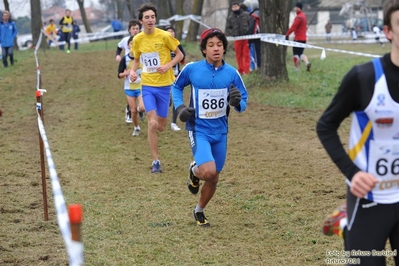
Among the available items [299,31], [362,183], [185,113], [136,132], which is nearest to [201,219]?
[185,113]

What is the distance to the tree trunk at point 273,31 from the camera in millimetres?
16906

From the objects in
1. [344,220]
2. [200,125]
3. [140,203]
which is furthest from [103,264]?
[344,220]

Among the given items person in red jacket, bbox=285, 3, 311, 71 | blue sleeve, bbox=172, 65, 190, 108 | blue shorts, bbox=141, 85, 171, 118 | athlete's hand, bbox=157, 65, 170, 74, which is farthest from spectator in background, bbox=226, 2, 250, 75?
blue sleeve, bbox=172, 65, 190, 108

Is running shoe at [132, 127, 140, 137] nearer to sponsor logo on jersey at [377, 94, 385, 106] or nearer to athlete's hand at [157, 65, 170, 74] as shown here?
athlete's hand at [157, 65, 170, 74]

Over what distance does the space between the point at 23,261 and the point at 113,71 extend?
18.7m

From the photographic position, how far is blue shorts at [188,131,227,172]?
6.70 metres

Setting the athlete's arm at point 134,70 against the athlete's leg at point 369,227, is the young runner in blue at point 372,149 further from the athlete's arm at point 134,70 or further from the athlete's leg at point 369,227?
the athlete's arm at point 134,70

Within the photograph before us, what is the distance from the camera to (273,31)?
17.0 meters

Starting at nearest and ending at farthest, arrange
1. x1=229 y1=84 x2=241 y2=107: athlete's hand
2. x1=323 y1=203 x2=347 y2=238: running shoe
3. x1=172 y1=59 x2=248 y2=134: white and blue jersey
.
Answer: x1=323 y1=203 x2=347 y2=238: running shoe
x1=229 y1=84 x2=241 y2=107: athlete's hand
x1=172 y1=59 x2=248 y2=134: white and blue jersey

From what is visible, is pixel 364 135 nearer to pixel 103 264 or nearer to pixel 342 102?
pixel 342 102

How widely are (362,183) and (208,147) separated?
341 centimetres

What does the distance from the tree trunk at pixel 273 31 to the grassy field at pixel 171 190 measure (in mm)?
371

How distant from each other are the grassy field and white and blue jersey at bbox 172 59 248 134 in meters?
1.07

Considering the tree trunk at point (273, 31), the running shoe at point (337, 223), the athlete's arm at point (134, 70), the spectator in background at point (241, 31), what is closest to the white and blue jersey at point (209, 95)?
the athlete's arm at point (134, 70)
